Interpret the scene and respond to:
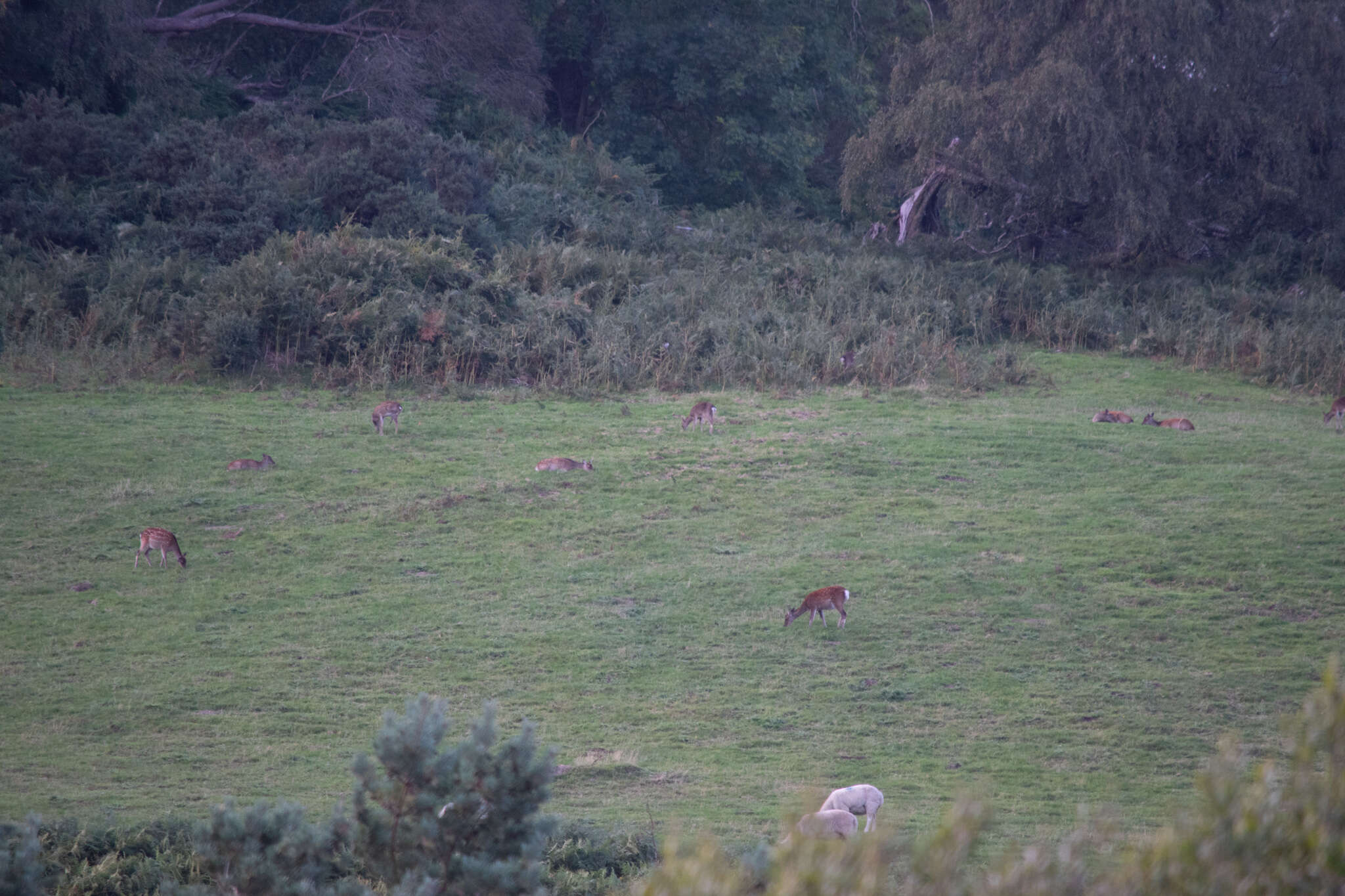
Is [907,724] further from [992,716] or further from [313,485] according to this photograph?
[313,485]

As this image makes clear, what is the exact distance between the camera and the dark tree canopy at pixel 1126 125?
82.1 feet

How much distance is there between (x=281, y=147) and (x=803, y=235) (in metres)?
12.6

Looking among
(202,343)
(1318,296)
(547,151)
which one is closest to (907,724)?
(202,343)

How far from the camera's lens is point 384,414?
1483cm

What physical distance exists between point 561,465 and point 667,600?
347 cm

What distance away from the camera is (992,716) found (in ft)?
27.7

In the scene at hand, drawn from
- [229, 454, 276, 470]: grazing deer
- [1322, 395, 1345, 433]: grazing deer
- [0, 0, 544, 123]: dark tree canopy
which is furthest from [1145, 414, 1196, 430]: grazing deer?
[0, 0, 544, 123]: dark tree canopy

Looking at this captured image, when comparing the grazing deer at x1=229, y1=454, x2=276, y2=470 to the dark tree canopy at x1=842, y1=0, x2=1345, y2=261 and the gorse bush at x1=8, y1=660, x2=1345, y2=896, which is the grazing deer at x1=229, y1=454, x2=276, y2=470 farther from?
the dark tree canopy at x1=842, y1=0, x2=1345, y2=261

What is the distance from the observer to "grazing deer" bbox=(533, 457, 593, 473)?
44.4 feet

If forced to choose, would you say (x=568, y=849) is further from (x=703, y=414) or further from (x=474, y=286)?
(x=474, y=286)

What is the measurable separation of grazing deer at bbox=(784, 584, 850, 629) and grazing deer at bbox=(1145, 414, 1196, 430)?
8.28 meters

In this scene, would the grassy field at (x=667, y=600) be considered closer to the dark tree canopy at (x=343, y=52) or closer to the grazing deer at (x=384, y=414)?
the grazing deer at (x=384, y=414)

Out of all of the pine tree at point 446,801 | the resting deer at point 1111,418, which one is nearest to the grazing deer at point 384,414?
the resting deer at point 1111,418

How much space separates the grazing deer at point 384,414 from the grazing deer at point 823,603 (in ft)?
22.6
